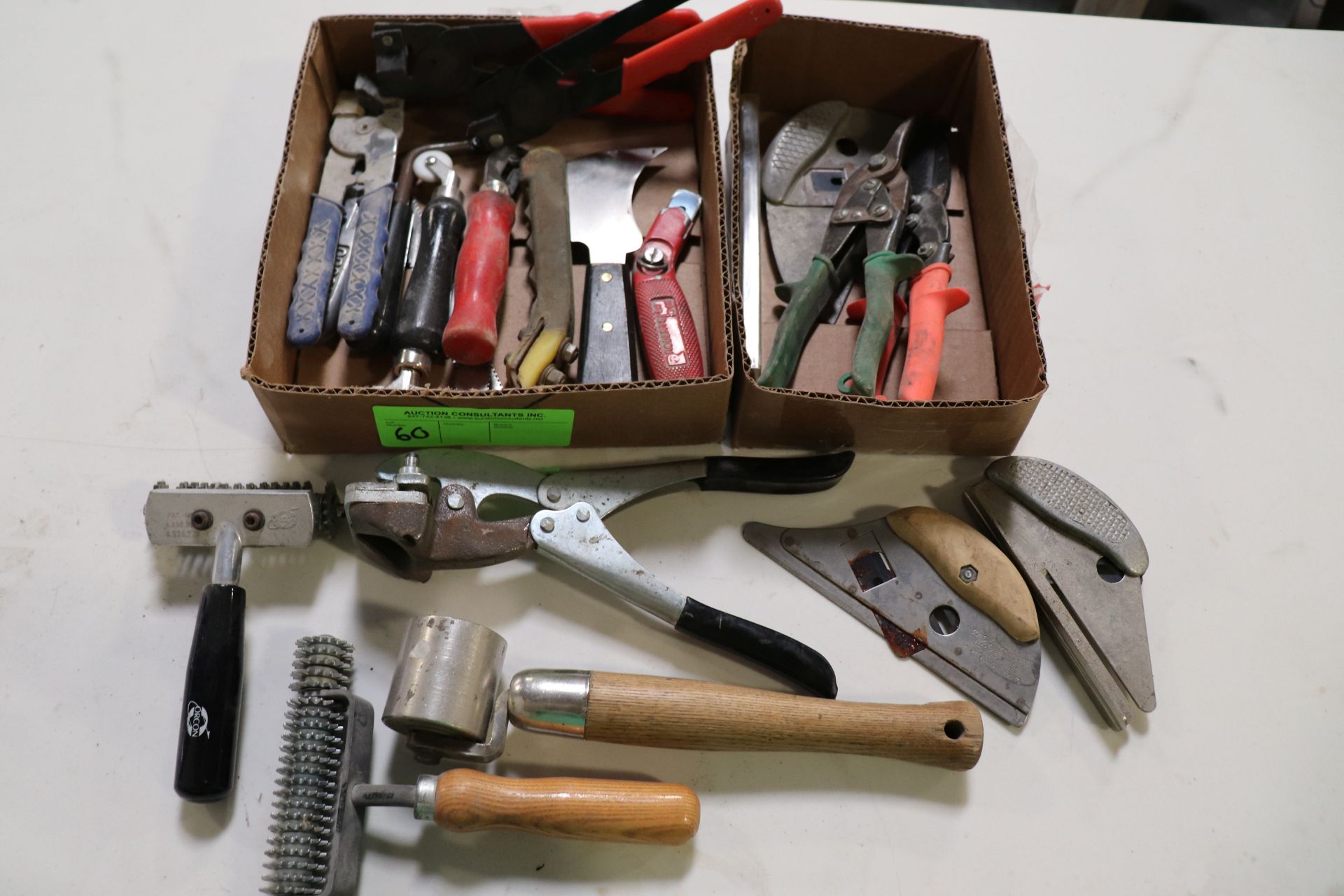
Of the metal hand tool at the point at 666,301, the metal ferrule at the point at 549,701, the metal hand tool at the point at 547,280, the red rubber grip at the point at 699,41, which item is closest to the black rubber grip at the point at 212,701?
the metal ferrule at the point at 549,701

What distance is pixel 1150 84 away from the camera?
1652mm

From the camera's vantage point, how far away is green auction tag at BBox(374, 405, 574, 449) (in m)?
1.13

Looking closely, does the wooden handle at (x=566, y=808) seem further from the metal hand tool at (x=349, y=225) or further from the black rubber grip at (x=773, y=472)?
the metal hand tool at (x=349, y=225)

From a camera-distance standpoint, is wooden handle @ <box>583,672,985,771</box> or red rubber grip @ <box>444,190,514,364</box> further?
red rubber grip @ <box>444,190,514,364</box>

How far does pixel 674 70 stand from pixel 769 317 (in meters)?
0.34

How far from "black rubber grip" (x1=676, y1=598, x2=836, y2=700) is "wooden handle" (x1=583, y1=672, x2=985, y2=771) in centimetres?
4

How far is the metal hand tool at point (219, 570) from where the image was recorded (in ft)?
3.32

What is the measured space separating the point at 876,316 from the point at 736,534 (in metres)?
0.30

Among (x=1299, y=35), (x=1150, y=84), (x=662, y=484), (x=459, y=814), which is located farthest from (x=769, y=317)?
(x=1299, y=35)

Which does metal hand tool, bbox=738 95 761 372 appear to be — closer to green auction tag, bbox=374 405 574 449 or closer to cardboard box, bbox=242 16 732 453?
cardboard box, bbox=242 16 732 453

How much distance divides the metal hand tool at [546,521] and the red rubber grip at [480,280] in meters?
0.13

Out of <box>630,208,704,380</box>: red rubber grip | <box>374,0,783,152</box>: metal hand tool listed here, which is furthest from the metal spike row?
<box>374,0,783,152</box>: metal hand tool

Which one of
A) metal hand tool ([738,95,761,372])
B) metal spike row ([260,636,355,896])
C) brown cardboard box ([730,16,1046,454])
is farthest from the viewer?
metal hand tool ([738,95,761,372])

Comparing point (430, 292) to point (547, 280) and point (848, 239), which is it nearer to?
point (547, 280)
